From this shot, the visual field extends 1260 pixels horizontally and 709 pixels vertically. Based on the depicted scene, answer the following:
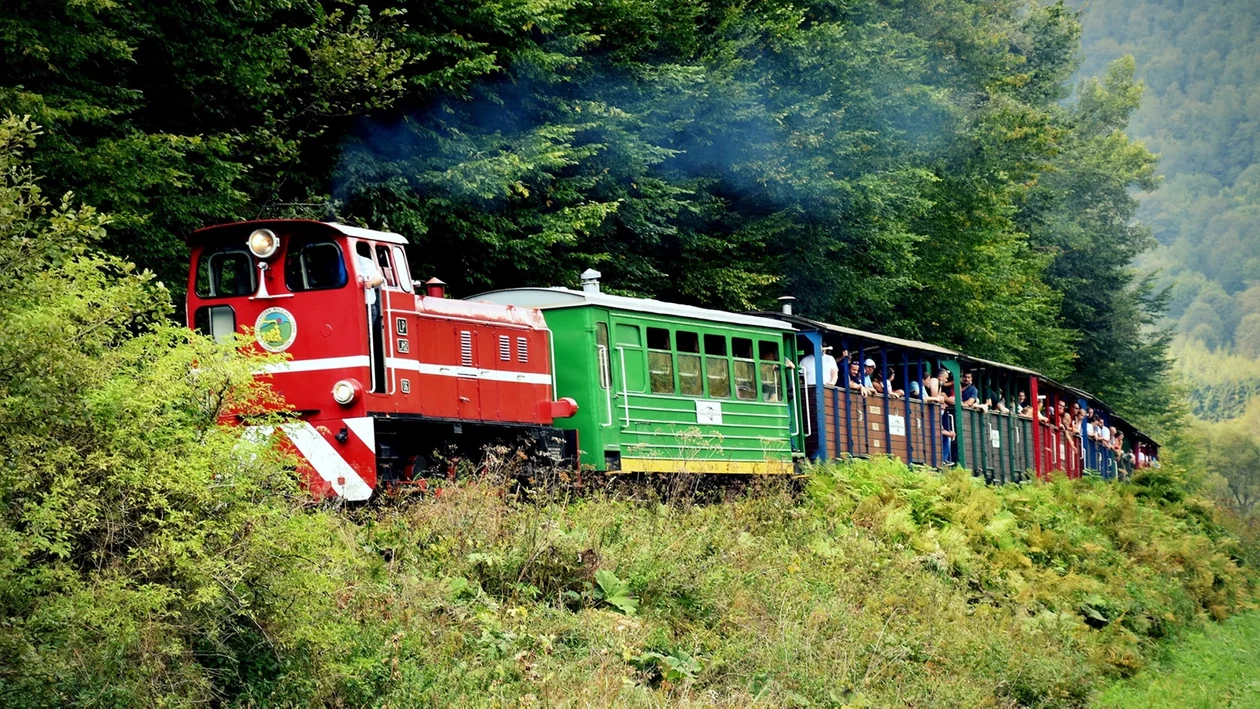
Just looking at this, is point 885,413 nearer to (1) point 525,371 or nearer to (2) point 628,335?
(2) point 628,335

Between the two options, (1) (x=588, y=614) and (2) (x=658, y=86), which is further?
(2) (x=658, y=86)

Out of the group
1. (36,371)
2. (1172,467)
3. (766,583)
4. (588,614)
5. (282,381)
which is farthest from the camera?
(1172,467)

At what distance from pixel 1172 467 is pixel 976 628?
63.4ft

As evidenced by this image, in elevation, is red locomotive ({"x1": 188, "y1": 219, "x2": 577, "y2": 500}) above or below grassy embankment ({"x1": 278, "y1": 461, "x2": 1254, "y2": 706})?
above

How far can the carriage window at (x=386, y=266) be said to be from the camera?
14.8 metres

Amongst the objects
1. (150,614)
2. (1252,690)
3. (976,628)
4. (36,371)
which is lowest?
(1252,690)

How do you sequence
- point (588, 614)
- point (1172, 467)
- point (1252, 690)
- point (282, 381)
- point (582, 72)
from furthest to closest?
1. point (1172, 467)
2. point (582, 72)
3. point (1252, 690)
4. point (282, 381)
5. point (588, 614)

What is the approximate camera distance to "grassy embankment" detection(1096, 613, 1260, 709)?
53.5 ft

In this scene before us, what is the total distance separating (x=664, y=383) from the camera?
18.8m

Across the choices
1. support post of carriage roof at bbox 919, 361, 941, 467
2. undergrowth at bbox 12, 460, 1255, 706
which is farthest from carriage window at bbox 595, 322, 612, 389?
support post of carriage roof at bbox 919, 361, 941, 467

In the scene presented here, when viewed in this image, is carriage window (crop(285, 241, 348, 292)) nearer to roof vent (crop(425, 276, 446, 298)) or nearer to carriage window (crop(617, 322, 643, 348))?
roof vent (crop(425, 276, 446, 298))

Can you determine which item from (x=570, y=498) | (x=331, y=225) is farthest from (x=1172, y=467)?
(x=331, y=225)

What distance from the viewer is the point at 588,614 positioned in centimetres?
1168

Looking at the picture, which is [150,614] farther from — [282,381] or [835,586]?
[835,586]
